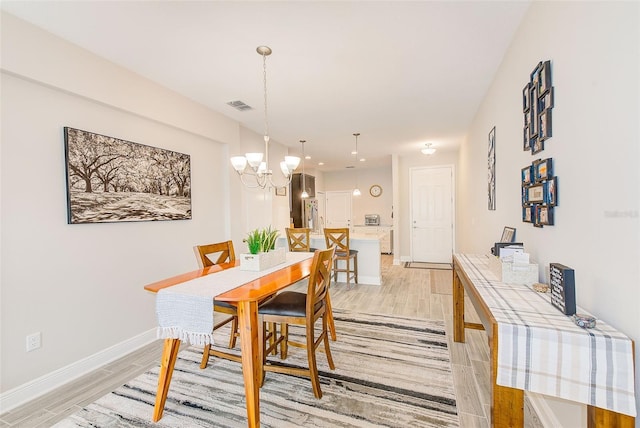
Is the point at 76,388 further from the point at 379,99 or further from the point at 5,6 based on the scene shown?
the point at 379,99

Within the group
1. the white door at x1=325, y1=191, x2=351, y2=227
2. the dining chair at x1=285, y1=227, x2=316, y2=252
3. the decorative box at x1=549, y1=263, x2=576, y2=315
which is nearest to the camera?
the decorative box at x1=549, y1=263, x2=576, y2=315

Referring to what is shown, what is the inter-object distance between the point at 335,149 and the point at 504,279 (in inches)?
182

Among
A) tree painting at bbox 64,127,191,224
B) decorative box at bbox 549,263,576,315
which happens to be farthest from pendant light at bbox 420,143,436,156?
decorative box at bbox 549,263,576,315

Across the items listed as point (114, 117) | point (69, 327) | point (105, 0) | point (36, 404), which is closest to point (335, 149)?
point (114, 117)

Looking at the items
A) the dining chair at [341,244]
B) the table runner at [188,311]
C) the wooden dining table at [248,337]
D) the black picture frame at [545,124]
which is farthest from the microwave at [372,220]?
the table runner at [188,311]

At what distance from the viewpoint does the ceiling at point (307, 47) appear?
5.99 feet

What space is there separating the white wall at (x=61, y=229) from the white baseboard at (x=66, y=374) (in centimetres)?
2

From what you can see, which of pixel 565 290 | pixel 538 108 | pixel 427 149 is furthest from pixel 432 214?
pixel 565 290

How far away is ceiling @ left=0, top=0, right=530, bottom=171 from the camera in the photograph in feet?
5.99

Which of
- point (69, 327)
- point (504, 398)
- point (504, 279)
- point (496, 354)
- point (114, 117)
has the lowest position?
point (69, 327)

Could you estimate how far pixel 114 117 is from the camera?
2521 millimetres

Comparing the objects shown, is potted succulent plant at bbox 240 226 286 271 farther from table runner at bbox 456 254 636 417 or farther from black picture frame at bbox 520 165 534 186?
black picture frame at bbox 520 165 534 186

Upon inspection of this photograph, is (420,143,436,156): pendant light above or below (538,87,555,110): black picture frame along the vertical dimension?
above

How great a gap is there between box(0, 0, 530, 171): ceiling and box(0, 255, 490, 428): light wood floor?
98.1 inches
